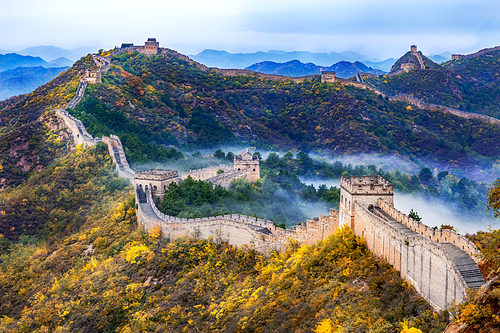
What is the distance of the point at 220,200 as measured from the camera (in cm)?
4250

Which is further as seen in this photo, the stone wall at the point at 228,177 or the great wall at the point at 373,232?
the stone wall at the point at 228,177

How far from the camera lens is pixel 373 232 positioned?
21016 millimetres

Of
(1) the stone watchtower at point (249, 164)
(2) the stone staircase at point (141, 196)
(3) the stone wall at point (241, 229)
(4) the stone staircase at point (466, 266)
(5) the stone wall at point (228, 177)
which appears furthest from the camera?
(1) the stone watchtower at point (249, 164)

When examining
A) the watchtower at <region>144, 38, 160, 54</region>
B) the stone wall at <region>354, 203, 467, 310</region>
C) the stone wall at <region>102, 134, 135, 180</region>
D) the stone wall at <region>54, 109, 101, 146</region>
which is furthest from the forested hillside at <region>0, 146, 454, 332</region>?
the watchtower at <region>144, 38, 160, 54</region>

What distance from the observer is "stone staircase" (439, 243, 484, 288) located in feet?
46.2

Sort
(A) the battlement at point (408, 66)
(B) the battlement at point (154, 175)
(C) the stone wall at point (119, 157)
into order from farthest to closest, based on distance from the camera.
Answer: (A) the battlement at point (408, 66), (C) the stone wall at point (119, 157), (B) the battlement at point (154, 175)

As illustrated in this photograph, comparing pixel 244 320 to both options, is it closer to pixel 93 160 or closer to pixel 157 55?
pixel 93 160

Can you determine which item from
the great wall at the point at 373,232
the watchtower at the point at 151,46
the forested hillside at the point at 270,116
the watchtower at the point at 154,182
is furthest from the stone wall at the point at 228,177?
the watchtower at the point at 151,46

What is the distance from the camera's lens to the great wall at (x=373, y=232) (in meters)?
15.4

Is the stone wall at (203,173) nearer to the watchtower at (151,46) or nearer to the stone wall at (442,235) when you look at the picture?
the stone wall at (442,235)

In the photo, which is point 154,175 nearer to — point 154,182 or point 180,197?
point 154,182

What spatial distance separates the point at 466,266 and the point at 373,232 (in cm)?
641

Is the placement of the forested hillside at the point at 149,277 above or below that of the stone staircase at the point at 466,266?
below

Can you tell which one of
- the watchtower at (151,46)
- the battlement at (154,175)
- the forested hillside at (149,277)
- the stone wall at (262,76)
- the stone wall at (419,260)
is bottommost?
the forested hillside at (149,277)
